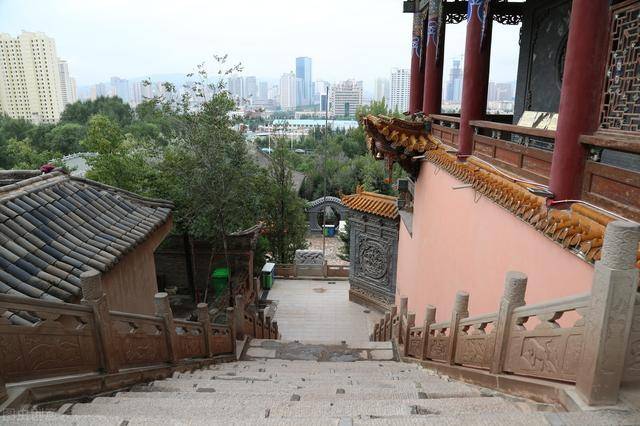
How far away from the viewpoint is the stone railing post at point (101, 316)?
382cm

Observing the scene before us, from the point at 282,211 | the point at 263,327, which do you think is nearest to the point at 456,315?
the point at 263,327

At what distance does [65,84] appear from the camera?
235 ft

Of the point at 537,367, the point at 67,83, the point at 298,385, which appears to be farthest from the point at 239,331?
the point at 67,83

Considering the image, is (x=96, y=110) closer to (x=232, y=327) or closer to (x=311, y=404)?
(x=232, y=327)

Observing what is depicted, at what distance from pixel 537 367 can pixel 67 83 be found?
87468 millimetres

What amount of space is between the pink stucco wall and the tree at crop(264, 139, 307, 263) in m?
7.53

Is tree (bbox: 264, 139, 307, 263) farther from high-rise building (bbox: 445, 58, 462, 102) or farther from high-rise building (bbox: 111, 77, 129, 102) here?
high-rise building (bbox: 111, 77, 129, 102)

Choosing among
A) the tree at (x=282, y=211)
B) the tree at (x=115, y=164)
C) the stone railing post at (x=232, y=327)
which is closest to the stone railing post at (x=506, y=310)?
the stone railing post at (x=232, y=327)

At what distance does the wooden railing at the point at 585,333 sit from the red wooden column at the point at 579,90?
3.06ft

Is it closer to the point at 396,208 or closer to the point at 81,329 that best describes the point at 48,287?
the point at 81,329

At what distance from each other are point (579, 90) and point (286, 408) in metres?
3.23

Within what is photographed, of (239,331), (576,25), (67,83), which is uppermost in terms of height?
(67,83)

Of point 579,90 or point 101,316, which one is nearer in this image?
point 579,90

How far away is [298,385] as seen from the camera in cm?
474
